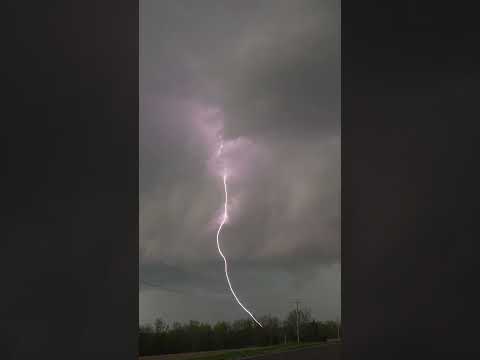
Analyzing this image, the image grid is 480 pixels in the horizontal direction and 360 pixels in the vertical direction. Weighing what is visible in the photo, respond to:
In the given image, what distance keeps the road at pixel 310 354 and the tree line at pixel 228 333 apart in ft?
0.31

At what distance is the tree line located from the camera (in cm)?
394

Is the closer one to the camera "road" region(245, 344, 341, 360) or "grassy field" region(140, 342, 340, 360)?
"grassy field" region(140, 342, 340, 360)

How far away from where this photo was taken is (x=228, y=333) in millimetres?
4258

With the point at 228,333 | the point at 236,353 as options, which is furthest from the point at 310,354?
the point at 228,333

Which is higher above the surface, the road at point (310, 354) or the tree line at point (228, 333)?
the tree line at point (228, 333)

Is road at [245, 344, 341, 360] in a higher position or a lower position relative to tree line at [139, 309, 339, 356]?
lower

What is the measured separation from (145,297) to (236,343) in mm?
922

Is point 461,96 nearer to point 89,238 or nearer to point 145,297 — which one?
point 89,238

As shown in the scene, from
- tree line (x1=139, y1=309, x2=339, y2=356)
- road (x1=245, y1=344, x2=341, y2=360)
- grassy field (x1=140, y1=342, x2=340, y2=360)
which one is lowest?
road (x1=245, y1=344, x2=341, y2=360)

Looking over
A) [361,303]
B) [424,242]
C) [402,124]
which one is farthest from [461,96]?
[361,303]

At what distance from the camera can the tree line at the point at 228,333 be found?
3940 mm

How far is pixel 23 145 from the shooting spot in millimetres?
1364

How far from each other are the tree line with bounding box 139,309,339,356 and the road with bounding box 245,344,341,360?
10 centimetres

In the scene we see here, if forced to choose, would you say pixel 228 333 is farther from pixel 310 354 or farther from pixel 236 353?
pixel 310 354
